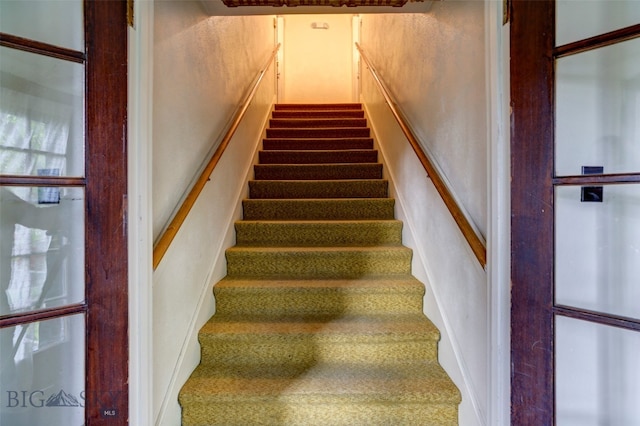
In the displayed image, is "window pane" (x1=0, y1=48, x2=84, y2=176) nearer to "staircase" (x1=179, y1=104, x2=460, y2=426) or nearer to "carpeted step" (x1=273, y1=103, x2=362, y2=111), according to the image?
"staircase" (x1=179, y1=104, x2=460, y2=426)

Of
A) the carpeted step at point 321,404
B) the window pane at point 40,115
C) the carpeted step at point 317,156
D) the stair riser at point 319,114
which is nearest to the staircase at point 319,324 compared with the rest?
the carpeted step at point 321,404

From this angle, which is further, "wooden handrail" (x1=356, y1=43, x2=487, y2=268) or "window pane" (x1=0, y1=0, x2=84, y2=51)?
"wooden handrail" (x1=356, y1=43, x2=487, y2=268)

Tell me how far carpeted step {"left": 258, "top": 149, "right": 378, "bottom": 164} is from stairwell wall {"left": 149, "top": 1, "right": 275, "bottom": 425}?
2.71 ft

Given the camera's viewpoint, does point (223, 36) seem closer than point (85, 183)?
No

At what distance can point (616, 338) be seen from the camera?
943 millimetres

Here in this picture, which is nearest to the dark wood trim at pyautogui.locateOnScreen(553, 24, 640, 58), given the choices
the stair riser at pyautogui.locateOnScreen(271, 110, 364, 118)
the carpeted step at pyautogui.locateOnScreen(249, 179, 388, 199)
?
the carpeted step at pyautogui.locateOnScreen(249, 179, 388, 199)

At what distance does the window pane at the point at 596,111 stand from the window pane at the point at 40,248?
4.53ft

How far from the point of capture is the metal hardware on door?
936 mm

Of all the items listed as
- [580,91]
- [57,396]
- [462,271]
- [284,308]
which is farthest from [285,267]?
[580,91]

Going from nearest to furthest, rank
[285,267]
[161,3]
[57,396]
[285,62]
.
Result: [57,396] → [161,3] → [285,267] → [285,62]

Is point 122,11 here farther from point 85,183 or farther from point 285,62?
point 285,62

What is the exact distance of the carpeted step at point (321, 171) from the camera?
3.04 meters

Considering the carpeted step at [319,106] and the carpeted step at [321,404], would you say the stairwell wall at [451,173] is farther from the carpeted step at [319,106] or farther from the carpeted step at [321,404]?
the carpeted step at [319,106]

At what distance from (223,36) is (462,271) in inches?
81.1
